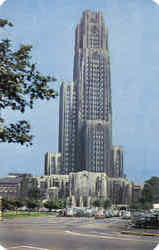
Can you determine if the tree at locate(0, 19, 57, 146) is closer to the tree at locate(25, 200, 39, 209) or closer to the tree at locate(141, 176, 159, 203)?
the tree at locate(141, 176, 159, 203)

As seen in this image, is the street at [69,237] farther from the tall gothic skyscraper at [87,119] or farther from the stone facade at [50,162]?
the tall gothic skyscraper at [87,119]

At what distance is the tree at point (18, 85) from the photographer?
417cm

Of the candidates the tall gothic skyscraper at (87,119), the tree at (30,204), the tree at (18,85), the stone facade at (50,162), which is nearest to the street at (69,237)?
the tree at (30,204)

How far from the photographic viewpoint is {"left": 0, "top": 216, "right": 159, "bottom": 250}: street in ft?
17.3

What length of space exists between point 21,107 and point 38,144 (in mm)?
1485

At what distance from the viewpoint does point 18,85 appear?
13.9 feet

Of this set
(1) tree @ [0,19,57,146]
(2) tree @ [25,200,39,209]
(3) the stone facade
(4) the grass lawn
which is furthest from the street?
(1) tree @ [0,19,57,146]

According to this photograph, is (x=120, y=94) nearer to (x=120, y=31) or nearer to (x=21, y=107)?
(x=120, y=31)

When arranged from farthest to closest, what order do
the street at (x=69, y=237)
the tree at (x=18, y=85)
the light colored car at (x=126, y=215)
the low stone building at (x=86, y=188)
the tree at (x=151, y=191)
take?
the low stone building at (x=86, y=188) < the light colored car at (x=126, y=215) < the tree at (x=151, y=191) < the street at (x=69, y=237) < the tree at (x=18, y=85)

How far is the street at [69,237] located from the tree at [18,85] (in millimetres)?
2207

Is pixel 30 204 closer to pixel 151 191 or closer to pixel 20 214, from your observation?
pixel 20 214

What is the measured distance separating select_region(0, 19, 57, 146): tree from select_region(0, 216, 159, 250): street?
2.21 meters

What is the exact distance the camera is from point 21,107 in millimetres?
4500

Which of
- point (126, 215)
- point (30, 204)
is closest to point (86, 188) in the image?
point (30, 204)
